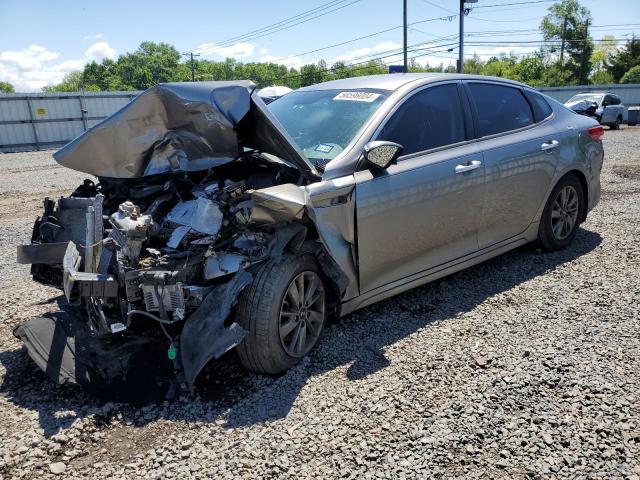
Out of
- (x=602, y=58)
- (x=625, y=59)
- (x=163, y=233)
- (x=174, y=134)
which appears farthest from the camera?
(x=602, y=58)

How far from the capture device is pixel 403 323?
3.94 m

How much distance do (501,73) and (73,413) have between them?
7640 cm

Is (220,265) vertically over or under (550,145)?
under

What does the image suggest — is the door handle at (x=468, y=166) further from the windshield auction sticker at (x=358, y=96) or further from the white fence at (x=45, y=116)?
the white fence at (x=45, y=116)

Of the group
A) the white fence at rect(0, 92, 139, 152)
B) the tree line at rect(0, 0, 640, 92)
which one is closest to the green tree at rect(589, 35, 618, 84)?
the tree line at rect(0, 0, 640, 92)

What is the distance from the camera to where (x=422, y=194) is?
3.85 m

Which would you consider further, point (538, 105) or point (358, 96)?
point (538, 105)

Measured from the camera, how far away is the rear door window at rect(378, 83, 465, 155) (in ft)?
12.8

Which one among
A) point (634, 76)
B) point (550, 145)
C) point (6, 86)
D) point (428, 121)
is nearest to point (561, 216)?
point (550, 145)

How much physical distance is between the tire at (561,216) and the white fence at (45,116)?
19030mm

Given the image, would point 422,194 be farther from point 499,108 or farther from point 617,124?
point 617,124

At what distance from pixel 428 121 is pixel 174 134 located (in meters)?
1.99

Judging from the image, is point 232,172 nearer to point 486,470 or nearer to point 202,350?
point 202,350

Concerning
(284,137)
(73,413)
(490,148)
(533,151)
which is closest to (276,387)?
(73,413)
